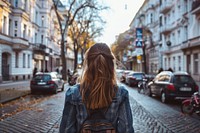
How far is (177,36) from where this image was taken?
3738cm

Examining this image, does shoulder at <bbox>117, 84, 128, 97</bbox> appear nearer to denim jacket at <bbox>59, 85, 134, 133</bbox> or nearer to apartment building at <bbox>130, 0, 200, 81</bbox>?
denim jacket at <bbox>59, 85, 134, 133</bbox>

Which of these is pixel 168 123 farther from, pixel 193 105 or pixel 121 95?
pixel 121 95

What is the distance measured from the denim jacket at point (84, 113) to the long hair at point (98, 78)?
0.16ft

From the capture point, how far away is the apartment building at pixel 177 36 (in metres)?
30.7

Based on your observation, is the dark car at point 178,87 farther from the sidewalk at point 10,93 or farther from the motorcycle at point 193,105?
the sidewalk at point 10,93

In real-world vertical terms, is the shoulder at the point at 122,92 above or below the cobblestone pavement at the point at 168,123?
above

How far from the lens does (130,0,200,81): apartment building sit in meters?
30.7

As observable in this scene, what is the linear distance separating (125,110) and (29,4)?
38508 millimetres

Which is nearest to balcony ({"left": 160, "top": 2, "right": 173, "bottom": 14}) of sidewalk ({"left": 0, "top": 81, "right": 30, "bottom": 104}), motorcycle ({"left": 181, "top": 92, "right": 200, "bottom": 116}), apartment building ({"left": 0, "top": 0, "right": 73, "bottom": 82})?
apartment building ({"left": 0, "top": 0, "right": 73, "bottom": 82})

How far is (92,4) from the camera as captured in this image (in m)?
30.8

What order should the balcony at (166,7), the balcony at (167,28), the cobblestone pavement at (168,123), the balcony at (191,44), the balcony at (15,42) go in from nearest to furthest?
1. the cobblestone pavement at (168,123)
2. the balcony at (191,44)
3. the balcony at (15,42)
4. the balcony at (167,28)
5. the balcony at (166,7)

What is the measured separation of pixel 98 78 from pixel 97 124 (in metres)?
0.36

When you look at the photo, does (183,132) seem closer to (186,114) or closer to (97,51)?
(186,114)

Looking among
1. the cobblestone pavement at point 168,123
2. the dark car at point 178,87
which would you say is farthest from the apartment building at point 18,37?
the cobblestone pavement at point 168,123
